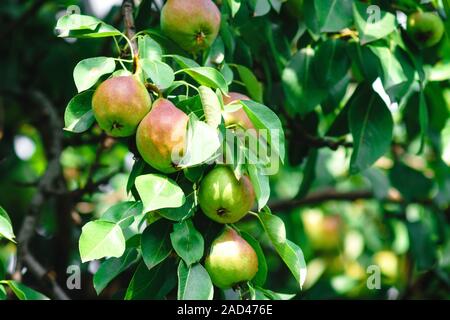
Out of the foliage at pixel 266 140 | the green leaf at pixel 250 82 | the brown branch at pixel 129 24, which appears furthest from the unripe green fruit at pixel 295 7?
the brown branch at pixel 129 24

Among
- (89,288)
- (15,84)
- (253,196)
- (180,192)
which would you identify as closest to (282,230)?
(253,196)

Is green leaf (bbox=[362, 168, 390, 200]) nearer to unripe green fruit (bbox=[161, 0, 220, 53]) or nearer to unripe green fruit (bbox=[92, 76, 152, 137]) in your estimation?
unripe green fruit (bbox=[161, 0, 220, 53])

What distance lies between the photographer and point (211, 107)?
3.69 ft

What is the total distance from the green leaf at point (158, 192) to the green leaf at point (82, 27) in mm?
270

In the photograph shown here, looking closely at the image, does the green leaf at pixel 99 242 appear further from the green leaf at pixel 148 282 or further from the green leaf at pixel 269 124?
the green leaf at pixel 269 124

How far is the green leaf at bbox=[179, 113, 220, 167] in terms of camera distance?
1051 millimetres

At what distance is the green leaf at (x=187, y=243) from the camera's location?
3.68ft

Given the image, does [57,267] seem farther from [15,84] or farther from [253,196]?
[253,196]

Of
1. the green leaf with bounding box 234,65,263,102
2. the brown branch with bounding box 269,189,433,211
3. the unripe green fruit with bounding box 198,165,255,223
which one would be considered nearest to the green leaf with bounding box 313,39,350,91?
the green leaf with bounding box 234,65,263,102

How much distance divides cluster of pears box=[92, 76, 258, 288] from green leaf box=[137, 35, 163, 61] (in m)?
0.08

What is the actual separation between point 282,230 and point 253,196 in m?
0.07

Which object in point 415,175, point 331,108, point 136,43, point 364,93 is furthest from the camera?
point 415,175

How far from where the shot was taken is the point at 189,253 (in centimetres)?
113

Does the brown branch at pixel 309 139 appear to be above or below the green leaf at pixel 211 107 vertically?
below
